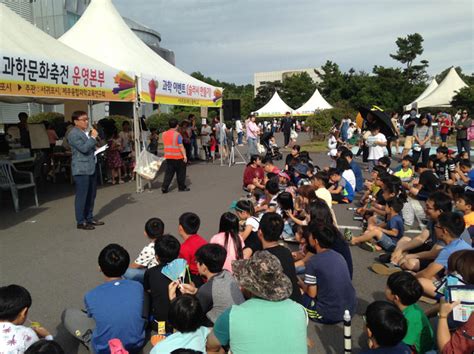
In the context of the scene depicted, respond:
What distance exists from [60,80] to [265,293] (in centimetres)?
661

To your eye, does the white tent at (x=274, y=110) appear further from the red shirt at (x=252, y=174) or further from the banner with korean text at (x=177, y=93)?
the red shirt at (x=252, y=174)

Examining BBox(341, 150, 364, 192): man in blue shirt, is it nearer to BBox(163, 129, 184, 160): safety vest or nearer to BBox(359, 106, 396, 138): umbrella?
BBox(359, 106, 396, 138): umbrella

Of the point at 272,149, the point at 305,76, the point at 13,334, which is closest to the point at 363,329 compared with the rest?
the point at 13,334

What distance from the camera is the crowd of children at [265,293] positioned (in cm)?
218

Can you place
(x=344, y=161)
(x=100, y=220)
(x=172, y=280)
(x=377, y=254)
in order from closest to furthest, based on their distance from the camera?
(x=172, y=280) < (x=377, y=254) < (x=100, y=220) < (x=344, y=161)

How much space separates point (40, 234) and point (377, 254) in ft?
17.1

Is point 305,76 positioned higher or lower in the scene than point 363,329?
higher

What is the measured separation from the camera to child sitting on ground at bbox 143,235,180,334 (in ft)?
10.9

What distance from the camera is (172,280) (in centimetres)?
332

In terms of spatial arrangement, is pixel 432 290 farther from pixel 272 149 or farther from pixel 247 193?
pixel 272 149

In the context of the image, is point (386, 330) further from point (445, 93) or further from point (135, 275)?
point (445, 93)

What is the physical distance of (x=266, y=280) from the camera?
7.12ft

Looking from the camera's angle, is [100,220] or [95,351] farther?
[100,220]

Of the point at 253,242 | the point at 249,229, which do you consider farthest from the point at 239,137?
the point at 253,242
